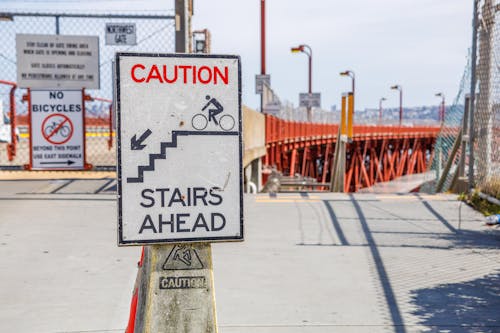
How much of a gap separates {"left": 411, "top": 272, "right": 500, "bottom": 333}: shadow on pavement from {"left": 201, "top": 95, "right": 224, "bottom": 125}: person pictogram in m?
2.60

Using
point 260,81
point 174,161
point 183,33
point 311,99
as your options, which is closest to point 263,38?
point 260,81

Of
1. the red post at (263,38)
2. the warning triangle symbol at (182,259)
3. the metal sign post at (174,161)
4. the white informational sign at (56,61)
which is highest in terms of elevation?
the red post at (263,38)

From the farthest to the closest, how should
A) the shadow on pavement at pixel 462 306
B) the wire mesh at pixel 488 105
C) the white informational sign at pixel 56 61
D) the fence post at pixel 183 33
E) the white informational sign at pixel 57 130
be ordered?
the white informational sign at pixel 57 130, the white informational sign at pixel 56 61, the wire mesh at pixel 488 105, the fence post at pixel 183 33, the shadow on pavement at pixel 462 306

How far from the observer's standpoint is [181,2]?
859cm

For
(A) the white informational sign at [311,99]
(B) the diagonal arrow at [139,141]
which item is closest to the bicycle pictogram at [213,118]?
(B) the diagonal arrow at [139,141]

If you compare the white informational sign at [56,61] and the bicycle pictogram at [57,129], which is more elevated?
the white informational sign at [56,61]

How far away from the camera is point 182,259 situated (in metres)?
3.29

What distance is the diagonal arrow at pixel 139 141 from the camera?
309 cm

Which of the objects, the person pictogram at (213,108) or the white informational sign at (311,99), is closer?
the person pictogram at (213,108)

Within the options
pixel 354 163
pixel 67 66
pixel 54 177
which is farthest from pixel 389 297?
pixel 354 163

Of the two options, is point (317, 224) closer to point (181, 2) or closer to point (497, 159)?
point (497, 159)

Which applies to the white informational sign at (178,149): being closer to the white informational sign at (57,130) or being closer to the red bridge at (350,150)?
the white informational sign at (57,130)

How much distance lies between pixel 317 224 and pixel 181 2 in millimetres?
3529

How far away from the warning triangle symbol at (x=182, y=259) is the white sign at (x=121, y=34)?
23.3ft
